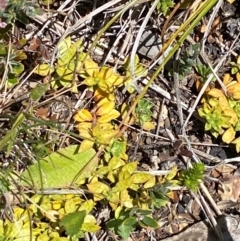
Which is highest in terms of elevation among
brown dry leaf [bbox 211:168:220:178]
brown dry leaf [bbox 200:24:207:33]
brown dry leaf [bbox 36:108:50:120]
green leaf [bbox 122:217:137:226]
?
brown dry leaf [bbox 200:24:207:33]

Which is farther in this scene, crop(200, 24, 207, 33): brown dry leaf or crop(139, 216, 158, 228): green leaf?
crop(200, 24, 207, 33): brown dry leaf

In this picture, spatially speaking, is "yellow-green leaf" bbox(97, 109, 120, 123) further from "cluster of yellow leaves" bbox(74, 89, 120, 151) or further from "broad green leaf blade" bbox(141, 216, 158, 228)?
"broad green leaf blade" bbox(141, 216, 158, 228)

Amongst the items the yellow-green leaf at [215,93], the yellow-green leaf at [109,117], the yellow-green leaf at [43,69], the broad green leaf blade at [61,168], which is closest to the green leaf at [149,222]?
the broad green leaf blade at [61,168]

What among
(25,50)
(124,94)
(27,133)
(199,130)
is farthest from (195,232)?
(25,50)

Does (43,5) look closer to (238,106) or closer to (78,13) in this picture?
(78,13)

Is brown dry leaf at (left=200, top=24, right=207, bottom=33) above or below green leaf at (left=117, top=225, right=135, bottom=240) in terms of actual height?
above

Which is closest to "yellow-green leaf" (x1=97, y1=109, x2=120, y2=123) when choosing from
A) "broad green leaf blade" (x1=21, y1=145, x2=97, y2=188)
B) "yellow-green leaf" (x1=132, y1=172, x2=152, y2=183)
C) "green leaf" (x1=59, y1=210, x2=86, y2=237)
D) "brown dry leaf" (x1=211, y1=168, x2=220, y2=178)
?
"broad green leaf blade" (x1=21, y1=145, x2=97, y2=188)
